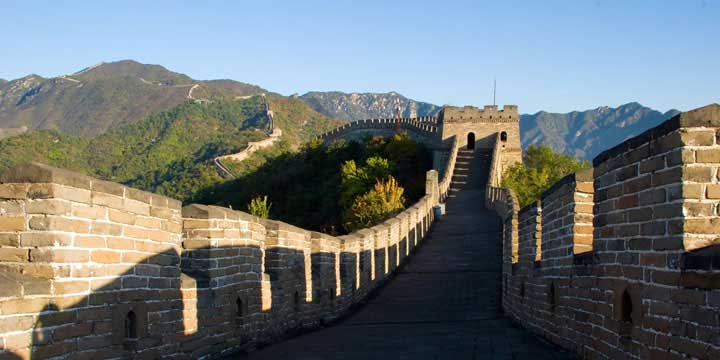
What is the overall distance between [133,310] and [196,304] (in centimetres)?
137

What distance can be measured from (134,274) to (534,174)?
40.6 metres

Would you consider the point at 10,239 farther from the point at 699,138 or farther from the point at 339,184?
the point at 339,184

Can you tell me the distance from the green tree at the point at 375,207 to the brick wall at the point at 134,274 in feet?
68.9

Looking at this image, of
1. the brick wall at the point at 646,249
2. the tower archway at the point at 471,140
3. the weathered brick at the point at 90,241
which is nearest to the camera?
the brick wall at the point at 646,249

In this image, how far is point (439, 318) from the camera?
13.2 metres

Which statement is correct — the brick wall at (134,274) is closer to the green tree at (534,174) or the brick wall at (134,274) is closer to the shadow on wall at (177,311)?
the shadow on wall at (177,311)

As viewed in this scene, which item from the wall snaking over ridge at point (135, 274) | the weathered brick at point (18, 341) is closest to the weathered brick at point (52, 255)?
the wall snaking over ridge at point (135, 274)

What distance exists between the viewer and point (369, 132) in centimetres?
6694

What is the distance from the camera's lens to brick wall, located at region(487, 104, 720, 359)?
5.36 m

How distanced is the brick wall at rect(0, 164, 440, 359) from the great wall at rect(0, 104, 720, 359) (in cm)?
1

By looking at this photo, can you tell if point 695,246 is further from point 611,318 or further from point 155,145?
point 155,145

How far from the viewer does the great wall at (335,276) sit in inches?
215

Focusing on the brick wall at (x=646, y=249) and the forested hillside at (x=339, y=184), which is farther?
the forested hillside at (x=339, y=184)

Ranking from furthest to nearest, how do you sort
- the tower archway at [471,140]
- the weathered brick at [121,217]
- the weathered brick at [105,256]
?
the tower archway at [471,140] < the weathered brick at [121,217] < the weathered brick at [105,256]
